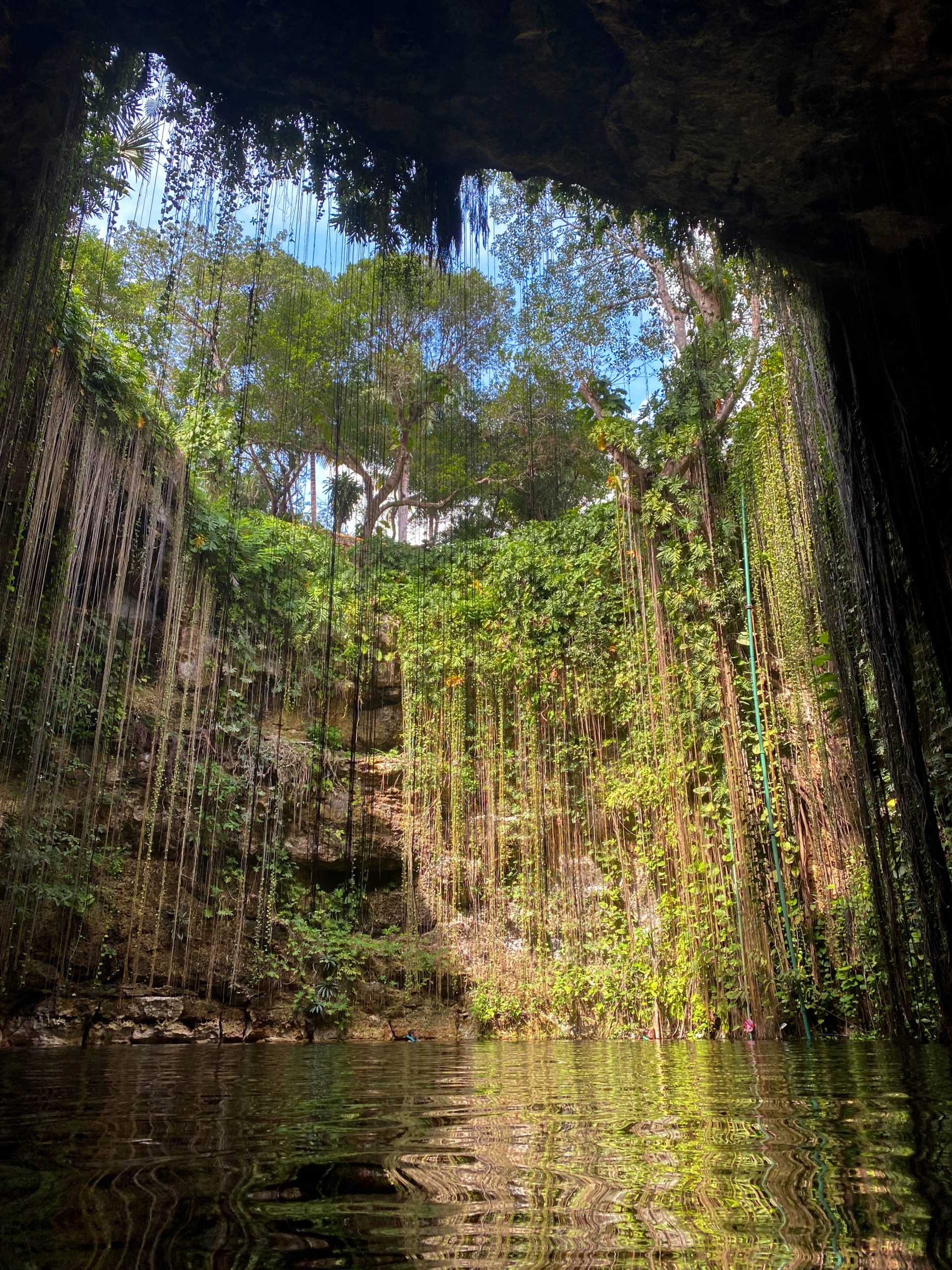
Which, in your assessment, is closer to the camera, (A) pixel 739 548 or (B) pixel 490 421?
(A) pixel 739 548

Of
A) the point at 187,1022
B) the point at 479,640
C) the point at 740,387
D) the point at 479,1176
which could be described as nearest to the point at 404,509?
the point at 479,640

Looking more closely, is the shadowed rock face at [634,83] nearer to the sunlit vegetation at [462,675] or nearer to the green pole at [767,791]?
the sunlit vegetation at [462,675]

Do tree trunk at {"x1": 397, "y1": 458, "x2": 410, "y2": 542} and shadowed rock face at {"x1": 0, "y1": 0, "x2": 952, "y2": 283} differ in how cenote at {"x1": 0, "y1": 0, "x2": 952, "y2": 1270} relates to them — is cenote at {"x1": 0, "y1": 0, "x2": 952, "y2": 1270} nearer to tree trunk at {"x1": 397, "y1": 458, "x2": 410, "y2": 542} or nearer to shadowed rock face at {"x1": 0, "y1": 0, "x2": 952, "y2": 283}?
shadowed rock face at {"x1": 0, "y1": 0, "x2": 952, "y2": 283}

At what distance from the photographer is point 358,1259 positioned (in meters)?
0.79

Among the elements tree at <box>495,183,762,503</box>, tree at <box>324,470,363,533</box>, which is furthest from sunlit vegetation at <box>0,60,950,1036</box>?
tree at <box>324,470,363,533</box>

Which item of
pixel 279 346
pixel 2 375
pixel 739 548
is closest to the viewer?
pixel 2 375

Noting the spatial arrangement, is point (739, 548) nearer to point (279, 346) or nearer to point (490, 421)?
point (490, 421)

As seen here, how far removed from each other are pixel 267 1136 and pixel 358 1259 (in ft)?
3.10

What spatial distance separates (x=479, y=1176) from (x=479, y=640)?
8397 millimetres

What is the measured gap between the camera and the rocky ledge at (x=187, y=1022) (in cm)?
657

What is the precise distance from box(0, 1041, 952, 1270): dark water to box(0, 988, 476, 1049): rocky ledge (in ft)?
15.1

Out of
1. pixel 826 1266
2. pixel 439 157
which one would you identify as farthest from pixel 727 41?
pixel 826 1266

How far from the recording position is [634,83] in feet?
12.5

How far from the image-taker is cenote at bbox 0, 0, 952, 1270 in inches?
61.0
